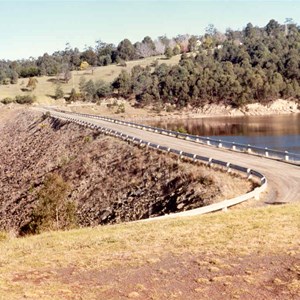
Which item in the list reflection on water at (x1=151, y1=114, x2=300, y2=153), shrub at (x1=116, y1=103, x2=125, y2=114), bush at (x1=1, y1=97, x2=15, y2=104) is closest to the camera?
reflection on water at (x1=151, y1=114, x2=300, y2=153)

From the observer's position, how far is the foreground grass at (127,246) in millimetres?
13469

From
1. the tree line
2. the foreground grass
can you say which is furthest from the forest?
the foreground grass

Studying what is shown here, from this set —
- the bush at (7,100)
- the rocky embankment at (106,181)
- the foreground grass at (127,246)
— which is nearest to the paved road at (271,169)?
the rocky embankment at (106,181)

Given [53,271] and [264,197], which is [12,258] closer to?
[53,271]

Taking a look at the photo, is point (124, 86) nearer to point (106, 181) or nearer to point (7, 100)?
point (7, 100)

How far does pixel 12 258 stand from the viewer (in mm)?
16297

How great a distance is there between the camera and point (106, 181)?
4241cm

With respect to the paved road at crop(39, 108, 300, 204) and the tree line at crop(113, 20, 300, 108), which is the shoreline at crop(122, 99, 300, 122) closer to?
the tree line at crop(113, 20, 300, 108)

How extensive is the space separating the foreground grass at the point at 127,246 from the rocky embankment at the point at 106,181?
345 inches

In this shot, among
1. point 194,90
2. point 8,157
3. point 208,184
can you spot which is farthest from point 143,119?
point 208,184

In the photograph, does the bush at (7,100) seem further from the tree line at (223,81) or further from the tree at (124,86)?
the tree at (124,86)

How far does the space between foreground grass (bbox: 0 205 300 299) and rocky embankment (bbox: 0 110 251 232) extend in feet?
28.8

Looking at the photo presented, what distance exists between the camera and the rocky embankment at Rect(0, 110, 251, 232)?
31109mm

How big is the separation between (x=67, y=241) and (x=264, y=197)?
1283 centimetres
